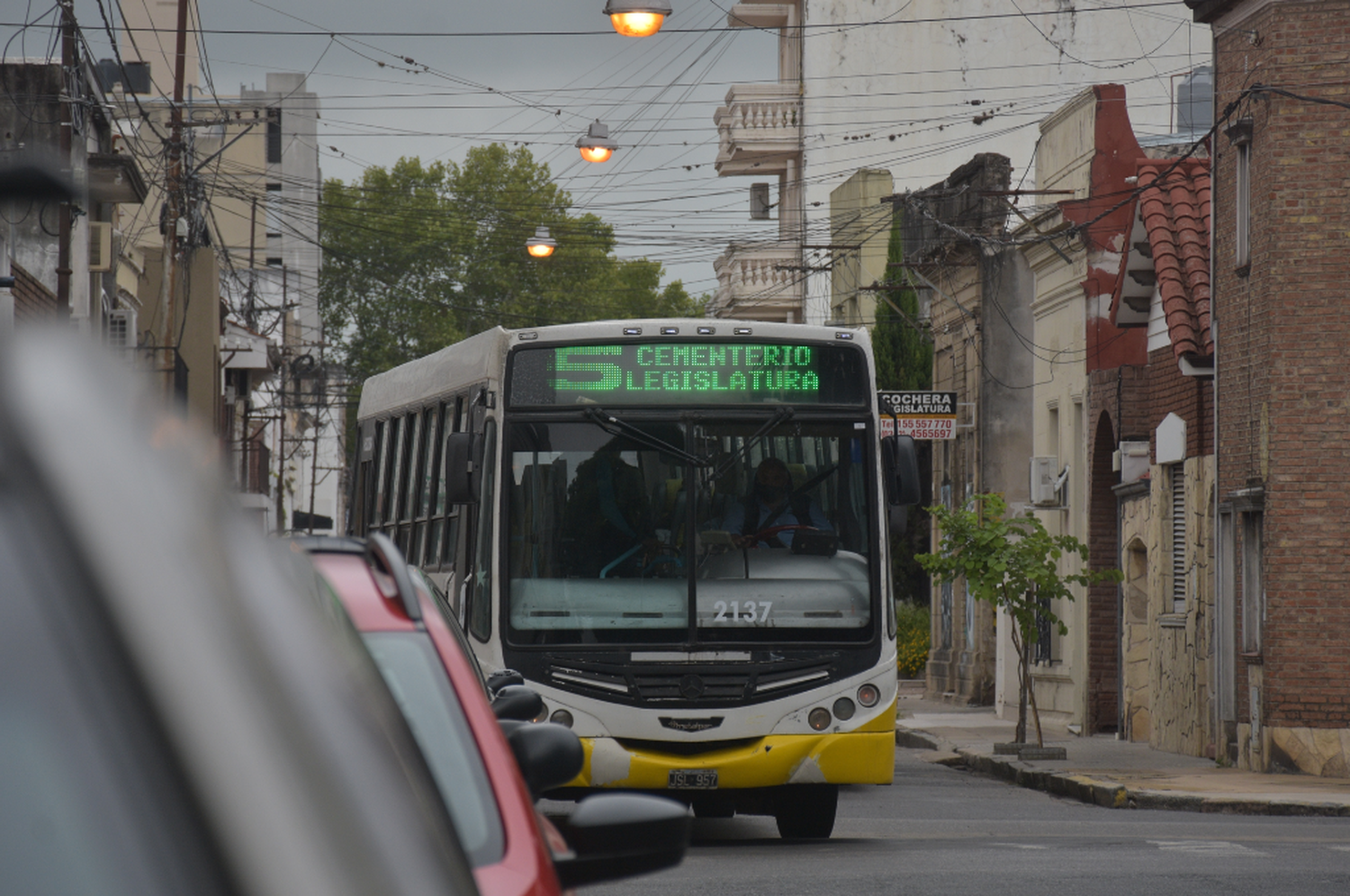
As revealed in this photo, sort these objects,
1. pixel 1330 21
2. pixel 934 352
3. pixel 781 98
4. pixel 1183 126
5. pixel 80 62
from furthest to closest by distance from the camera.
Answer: pixel 781 98 → pixel 934 352 → pixel 1183 126 → pixel 80 62 → pixel 1330 21

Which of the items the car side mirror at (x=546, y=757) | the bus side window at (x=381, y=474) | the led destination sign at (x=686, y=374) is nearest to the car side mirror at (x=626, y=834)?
the car side mirror at (x=546, y=757)

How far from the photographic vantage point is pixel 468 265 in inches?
3255

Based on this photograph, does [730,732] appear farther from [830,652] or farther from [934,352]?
[934,352]

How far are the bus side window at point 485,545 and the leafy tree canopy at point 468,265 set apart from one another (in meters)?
67.7

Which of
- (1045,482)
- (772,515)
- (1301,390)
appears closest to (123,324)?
(1045,482)

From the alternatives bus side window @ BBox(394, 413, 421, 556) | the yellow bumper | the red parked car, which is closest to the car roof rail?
the red parked car

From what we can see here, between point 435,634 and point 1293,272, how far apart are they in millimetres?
17131

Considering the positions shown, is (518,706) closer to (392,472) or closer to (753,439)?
(753,439)

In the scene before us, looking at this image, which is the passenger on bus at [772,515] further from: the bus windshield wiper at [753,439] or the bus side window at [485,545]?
the bus side window at [485,545]

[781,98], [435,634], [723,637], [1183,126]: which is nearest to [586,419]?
[723,637]

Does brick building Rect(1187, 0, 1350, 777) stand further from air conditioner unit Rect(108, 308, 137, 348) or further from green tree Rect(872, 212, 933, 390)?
green tree Rect(872, 212, 933, 390)

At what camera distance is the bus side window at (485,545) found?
13.0 metres

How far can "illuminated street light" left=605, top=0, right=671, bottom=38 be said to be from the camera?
63.2ft

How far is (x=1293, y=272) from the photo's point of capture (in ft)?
65.9
